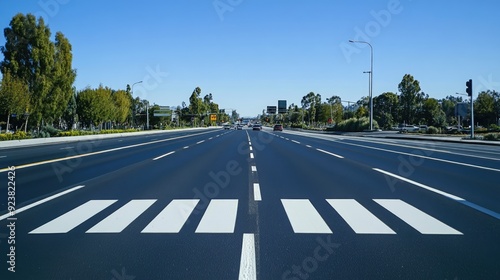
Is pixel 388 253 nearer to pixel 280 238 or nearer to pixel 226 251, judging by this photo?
pixel 280 238

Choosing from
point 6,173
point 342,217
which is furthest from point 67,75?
point 342,217

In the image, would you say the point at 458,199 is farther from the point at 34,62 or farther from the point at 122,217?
the point at 34,62

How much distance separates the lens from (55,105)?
48.0 metres

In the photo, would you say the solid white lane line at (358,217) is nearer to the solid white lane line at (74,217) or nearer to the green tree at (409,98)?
the solid white lane line at (74,217)

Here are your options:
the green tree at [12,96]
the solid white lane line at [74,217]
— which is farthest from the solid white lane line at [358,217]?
the green tree at [12,96]

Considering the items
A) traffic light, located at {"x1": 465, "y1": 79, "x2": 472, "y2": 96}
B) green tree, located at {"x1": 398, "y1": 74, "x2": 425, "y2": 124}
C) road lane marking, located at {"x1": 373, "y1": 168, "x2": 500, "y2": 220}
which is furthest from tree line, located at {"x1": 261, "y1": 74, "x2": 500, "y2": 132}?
road lane marking, located at {"x1": 373, "y1": 168, "x2": 500, "y2": 220}

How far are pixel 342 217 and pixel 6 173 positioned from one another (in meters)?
11.7

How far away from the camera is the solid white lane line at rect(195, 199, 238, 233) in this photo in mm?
6230

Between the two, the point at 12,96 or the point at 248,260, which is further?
the point at 12,96

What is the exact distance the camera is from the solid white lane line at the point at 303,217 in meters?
6.25

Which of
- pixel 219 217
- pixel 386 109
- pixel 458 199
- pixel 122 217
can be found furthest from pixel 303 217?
pixel 386 109

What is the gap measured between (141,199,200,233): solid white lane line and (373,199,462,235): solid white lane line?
3704mm

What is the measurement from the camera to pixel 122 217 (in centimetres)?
702
